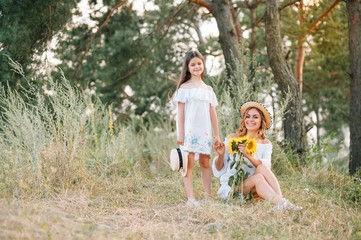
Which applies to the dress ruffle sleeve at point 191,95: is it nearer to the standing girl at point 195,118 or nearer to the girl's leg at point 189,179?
the standing girl at point 195,118

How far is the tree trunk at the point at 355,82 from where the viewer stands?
25.9 ft

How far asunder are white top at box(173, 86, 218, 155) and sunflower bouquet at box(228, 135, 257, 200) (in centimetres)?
25

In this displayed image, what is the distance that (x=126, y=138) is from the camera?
8.86 metres

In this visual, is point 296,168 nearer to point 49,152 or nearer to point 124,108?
point 49,152

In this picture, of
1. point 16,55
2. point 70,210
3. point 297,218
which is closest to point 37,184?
point 70,210

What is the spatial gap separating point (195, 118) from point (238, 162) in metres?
0.55

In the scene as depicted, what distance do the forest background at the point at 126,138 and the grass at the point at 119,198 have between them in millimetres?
15

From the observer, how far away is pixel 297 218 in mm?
4766

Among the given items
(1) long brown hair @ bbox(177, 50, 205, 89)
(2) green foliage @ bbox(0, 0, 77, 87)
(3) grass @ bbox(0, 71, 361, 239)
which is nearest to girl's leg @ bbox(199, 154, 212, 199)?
(3) grass @ bbox(0, 71, 361, 239)

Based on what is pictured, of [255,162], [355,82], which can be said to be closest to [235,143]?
[255,162]

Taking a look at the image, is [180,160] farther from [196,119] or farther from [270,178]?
[270,178]

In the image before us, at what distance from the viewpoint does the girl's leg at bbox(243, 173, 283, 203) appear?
16.6ft

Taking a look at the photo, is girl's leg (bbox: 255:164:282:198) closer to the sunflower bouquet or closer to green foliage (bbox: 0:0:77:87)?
the sunflower bouquet

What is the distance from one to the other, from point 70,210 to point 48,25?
4.08 m
